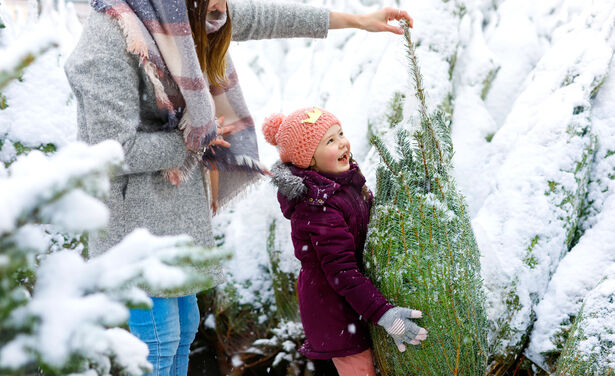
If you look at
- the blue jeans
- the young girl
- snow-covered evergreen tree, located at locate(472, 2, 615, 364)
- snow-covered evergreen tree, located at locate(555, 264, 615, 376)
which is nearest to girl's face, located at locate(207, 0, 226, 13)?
the young girl

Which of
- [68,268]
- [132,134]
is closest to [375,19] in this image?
[132,134]

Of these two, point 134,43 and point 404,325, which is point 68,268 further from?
point 404,325

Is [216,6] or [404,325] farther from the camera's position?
[216,6]

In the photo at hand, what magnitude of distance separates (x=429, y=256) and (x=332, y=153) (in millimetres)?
476

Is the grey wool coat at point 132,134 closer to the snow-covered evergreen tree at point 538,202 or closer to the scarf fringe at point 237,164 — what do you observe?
the scarf fringe at point 237,164

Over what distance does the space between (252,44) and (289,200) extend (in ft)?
8.44

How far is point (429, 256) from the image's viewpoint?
1.27m

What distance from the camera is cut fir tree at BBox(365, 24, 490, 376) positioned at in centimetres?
126

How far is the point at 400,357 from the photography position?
1328 millimetres

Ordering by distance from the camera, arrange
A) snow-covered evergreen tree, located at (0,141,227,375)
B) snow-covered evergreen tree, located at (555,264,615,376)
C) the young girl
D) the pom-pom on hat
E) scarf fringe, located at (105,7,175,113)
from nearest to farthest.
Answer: snow-covered evergreen tree, located at (0,141,227,375) → scarf fringe, located at (105,7,175,113) → snow-covered evergreen tree, located at (555,264,615,376) → the young girl → the pom-pom on hat

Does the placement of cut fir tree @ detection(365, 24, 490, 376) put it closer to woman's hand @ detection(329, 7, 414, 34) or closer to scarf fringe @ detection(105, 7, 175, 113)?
woman's hand @ detection(329, 7, 414, 34)

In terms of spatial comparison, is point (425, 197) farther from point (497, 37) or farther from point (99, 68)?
point (497, 37)

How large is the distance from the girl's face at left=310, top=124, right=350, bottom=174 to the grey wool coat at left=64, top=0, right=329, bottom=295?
35 centimetres

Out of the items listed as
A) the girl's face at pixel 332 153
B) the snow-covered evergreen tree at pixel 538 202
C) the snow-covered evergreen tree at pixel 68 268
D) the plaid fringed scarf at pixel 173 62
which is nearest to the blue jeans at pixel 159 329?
the plaid fringed scarf at pixel 173 62
